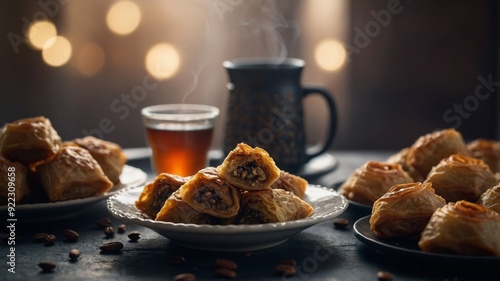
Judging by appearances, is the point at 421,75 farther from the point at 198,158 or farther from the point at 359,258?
the point at 359,258

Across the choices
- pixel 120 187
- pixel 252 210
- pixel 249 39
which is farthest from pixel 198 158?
pixel 249 39

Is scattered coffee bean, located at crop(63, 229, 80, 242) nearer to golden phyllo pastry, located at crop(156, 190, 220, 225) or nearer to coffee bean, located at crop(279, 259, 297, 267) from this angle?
golden phyllo pastry, located at crop(156, 190, 220, 225)

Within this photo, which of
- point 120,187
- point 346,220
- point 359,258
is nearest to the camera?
point 359,258

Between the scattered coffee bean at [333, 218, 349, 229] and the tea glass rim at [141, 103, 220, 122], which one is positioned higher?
the tea glass rim at [141, 103, 220, 122]

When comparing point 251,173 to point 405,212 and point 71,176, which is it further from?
point 71,176

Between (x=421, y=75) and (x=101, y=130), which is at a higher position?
(x=421, y=75)

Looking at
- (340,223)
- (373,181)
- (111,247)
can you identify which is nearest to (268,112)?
(373,181)

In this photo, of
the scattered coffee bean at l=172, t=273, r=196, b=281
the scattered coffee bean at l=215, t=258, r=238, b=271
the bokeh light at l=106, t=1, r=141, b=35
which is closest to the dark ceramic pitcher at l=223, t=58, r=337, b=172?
the scattered coffee bean at l=215, t=258, r=238, b=271
